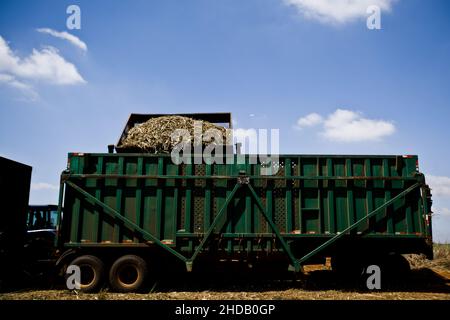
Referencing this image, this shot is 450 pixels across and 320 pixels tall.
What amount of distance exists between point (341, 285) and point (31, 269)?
27.9 ft

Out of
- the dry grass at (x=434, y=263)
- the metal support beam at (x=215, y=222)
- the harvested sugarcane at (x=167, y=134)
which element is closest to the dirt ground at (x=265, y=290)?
the metal support beam at (x=215, y=222)

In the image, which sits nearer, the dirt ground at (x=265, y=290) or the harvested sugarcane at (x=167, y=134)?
the dirt ground at (x=265, y=290)

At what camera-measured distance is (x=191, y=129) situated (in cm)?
958

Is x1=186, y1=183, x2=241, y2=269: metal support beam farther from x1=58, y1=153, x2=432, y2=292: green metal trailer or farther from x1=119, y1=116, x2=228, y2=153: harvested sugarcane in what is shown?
x1=119, y1=116, x2=228, y2=153: harvested sugarcane

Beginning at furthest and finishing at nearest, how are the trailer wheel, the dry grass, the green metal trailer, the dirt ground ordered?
the dry grass, the green metal trailer, the trailer wheel, the dirt ground

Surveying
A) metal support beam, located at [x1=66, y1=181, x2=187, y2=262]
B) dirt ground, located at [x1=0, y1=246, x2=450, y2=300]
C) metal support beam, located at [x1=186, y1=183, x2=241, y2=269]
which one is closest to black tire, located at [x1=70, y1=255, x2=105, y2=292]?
dirt ground, located at [x1=0, y1=246, x2=450, y2=300]

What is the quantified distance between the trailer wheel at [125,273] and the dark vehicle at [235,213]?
0.08 ft

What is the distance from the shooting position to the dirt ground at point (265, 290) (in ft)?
24.0

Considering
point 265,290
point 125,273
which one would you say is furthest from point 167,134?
point 265,290

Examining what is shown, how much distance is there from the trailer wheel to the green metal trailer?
2 cm

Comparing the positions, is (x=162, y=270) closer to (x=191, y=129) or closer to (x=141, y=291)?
(x=141, y=291)

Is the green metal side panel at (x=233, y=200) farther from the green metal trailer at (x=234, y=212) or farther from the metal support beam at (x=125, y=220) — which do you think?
the metal support beam at (x=125, y=220)

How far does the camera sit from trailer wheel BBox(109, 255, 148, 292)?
300 inches
